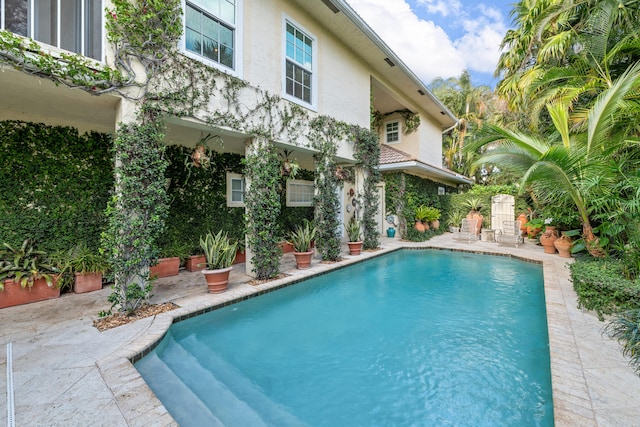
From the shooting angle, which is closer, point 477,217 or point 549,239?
point 549,239

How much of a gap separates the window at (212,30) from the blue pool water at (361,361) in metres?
4.89

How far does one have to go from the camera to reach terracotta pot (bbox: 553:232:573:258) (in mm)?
8672

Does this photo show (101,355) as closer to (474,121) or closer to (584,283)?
(584,283)

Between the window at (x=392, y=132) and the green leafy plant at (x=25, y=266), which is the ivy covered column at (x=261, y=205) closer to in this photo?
the green leafy plant at (x=25, y=266)

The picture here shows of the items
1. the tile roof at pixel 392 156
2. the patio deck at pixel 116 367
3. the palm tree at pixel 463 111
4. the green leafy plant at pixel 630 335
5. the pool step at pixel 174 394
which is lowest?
the pool step at pixel 174 394

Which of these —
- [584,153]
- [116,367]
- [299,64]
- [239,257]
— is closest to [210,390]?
[116,367]

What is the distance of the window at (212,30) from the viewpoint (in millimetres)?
5121

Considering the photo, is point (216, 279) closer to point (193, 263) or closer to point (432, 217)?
point (193, 263)

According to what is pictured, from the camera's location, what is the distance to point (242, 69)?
229 inches

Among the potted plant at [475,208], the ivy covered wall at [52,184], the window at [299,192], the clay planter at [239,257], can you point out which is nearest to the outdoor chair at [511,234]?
the potted plant at [475,208]

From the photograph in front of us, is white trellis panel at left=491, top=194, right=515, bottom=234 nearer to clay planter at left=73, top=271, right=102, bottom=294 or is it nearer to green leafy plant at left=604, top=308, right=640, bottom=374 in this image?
green leafy plant at left=604, top=308, right=640, bottom=374

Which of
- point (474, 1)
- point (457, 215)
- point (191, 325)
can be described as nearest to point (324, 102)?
point (191, 325)

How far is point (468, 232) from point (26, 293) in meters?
14.2

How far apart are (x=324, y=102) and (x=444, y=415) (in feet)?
24.7
